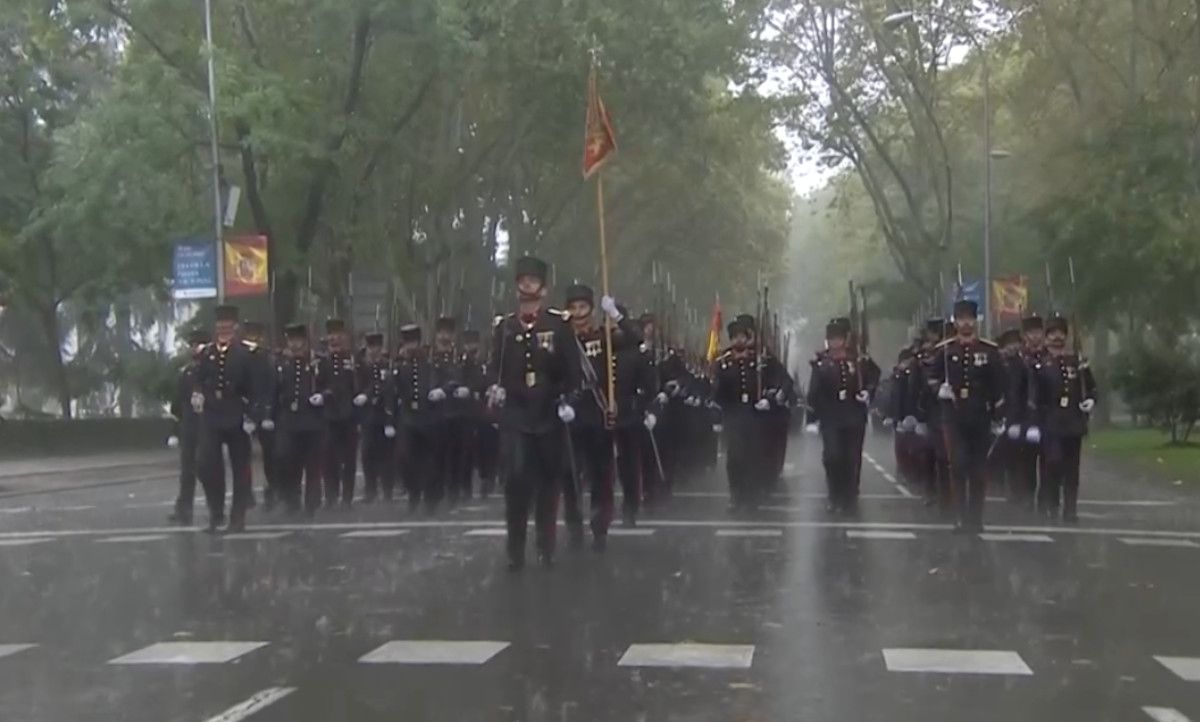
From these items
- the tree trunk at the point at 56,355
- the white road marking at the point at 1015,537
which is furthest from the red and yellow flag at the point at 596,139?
the tree trunk at the point at 56,355

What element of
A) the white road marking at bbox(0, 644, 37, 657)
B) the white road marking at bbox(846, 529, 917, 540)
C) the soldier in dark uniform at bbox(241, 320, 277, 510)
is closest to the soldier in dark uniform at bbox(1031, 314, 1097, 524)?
the white road marking at bbox(846, 529, 917, 540)

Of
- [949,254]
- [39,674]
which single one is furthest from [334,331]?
[949,254]

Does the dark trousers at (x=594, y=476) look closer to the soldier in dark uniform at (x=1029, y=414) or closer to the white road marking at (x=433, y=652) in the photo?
the white road marking at (x=433, y=652)

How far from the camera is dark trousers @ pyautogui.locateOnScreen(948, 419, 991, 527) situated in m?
16.8

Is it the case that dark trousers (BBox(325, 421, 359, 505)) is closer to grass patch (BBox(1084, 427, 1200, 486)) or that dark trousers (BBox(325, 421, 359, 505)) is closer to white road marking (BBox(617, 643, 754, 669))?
white road marking (BBox(617, 643, 754, 669))

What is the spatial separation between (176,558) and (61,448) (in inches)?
1112

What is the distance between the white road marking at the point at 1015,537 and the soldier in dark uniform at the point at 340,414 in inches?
289

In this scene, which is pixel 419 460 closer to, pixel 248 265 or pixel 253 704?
pixel 253 704

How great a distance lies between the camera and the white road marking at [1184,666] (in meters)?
9.26

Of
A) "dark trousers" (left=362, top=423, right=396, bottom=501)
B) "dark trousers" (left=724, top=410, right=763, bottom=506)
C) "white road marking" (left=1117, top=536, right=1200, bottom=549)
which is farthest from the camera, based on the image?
"dark trousers" (left=362, top=423, right=396, bottom=501)

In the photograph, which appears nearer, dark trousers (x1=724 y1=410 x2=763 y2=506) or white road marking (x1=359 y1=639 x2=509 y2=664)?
white road marking (x1=359 y1=639 x2=509 y2=664)

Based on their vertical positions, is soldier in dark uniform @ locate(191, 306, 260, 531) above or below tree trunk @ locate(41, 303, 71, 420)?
below

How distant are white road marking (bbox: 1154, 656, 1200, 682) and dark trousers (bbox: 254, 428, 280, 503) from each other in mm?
11858

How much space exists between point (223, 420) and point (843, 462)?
6.28 m
